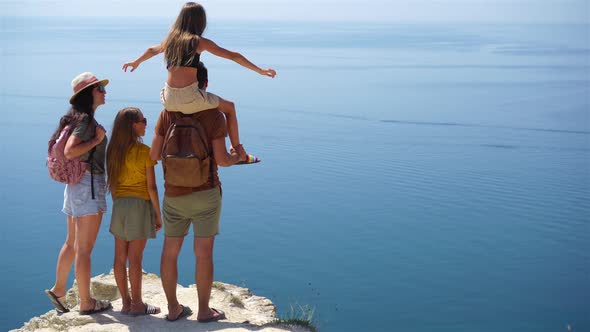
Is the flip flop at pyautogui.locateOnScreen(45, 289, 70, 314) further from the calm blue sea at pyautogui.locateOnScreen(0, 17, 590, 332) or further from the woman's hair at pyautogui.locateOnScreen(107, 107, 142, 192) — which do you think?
the calm blue sea at pyautogui.locateOnScreen(0, 17, 590, 332)

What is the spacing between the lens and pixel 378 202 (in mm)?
13930

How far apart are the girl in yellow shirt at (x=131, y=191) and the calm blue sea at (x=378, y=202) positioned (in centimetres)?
391

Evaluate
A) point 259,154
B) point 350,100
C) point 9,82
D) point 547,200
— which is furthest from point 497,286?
point 9,82

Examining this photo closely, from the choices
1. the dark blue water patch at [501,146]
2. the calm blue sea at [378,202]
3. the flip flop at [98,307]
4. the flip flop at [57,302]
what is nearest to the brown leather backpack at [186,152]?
the flip flop at [98,307]

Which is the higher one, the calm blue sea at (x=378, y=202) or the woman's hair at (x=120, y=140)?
the woman's hair at (x=120, y=140)

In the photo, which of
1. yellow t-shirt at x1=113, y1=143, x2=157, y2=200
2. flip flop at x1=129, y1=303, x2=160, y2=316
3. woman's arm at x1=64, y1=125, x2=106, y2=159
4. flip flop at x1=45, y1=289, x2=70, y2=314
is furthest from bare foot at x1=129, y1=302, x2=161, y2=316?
woman's arm at x1=64, y1=125, x2=106, y2=159

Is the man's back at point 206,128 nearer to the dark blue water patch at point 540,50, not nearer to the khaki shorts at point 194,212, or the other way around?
the khaki shorts at point 194,212

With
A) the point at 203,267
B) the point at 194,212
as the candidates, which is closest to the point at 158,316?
the point at 203,267

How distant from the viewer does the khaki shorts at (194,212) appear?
17.0 feet

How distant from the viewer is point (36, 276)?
1100cm

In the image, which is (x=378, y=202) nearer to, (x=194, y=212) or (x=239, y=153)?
(x=239, y=153)

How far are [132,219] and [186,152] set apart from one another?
2.10 feet

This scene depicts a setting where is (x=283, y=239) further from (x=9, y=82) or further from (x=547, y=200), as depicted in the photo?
(x=9, y=82)

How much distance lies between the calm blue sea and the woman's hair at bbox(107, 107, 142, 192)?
429 centimetres
